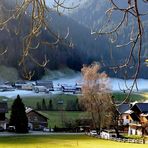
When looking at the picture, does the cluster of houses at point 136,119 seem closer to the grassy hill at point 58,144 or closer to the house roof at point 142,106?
the house roof at point 142,106

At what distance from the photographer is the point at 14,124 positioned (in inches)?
2046

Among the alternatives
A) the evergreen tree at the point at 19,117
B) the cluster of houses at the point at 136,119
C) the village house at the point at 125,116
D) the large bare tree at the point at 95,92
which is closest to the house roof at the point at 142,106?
the cluster of houses at the point at 136,119

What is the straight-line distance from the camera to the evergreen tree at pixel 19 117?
50.8 metres

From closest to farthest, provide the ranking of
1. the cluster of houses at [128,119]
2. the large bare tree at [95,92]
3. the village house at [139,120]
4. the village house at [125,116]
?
the large bare tree at [95,92] → the village house at [139,120] → the cluster of houses at [128,119] → the village house at [125,116]

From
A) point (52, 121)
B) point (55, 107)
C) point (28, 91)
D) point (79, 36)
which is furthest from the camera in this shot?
point (79, 36)

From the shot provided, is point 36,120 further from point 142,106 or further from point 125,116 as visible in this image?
point 142,106

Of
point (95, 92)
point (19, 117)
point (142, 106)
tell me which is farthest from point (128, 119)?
point (19, 117)

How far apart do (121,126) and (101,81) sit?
11.1m

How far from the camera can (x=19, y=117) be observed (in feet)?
169

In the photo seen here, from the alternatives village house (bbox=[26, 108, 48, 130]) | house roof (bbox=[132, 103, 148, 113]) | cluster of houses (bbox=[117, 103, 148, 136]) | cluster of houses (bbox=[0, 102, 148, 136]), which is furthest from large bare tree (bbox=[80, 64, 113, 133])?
village house (bbox=[26, 108, 48, 130])

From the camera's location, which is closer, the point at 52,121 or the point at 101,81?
the point at 101,81

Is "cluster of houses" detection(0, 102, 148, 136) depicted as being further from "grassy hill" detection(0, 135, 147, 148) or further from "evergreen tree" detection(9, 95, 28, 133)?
"grassy hill" detection(0, 135, 147, 148)

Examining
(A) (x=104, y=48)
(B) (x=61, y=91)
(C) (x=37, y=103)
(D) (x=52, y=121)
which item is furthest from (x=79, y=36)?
(D) (x=52, y=121)

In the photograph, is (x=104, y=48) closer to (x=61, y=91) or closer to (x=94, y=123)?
(x=61, y=91)
